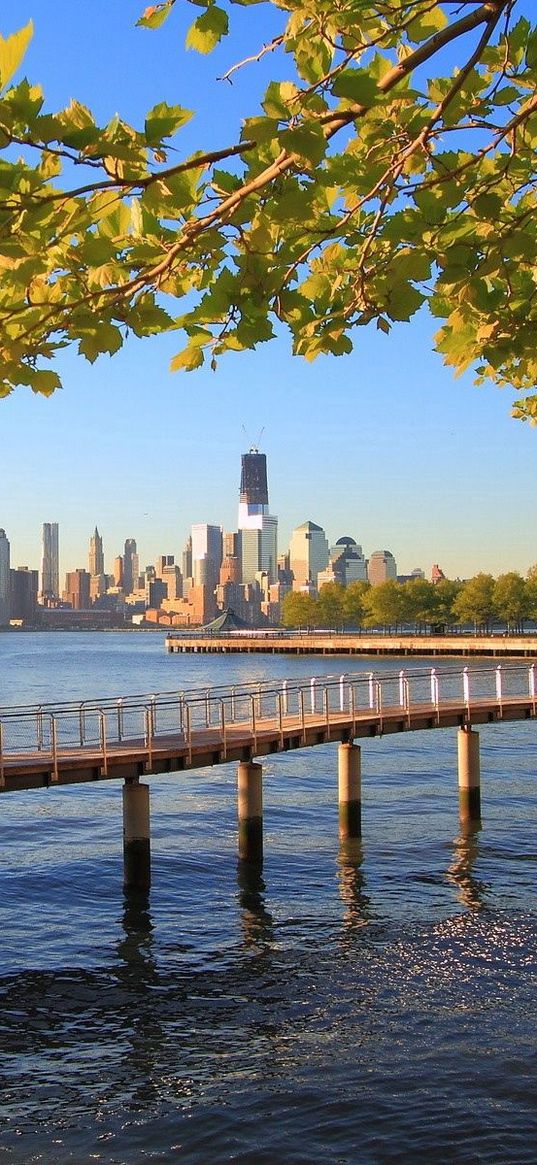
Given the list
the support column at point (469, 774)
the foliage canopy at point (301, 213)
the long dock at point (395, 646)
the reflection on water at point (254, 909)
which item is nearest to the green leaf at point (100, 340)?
the foliage canopy at point (301, 213)

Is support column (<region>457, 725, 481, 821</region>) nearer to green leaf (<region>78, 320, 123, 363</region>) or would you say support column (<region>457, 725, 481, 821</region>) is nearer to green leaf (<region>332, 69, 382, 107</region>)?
green leaf (<region>78, 320, 123, 363</region>)

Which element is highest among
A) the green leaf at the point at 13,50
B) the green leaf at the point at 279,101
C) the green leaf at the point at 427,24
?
the green leaf at the point at 427,24

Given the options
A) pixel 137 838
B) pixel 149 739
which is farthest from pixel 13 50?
pixel 149 739

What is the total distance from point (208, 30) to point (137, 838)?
21.3 metres

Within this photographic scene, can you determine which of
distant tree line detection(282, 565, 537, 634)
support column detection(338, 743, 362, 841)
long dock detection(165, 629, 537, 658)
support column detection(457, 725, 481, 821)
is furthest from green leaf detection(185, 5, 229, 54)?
distant tree line detection(282, 565, 537, 634)

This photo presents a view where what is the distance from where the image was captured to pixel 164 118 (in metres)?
4.10

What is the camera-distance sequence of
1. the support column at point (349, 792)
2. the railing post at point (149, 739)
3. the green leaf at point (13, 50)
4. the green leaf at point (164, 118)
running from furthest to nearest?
the support column at point (349, 792), the railing post at point (149, 739), the green leaf at point (164, 118), the green leaf at point (13, 50)

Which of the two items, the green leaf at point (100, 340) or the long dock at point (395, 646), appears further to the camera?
the long dock at point (395, 646)

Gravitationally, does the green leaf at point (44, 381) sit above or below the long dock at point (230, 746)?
above

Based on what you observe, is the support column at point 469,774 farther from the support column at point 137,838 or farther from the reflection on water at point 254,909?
the support column at point 137,838

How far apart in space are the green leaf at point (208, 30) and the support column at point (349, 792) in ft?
86.8

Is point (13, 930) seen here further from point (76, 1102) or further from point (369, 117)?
point (369, 117)

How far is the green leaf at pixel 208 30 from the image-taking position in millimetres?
4547

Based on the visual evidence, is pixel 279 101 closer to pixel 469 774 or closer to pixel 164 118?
pixel 164 118
